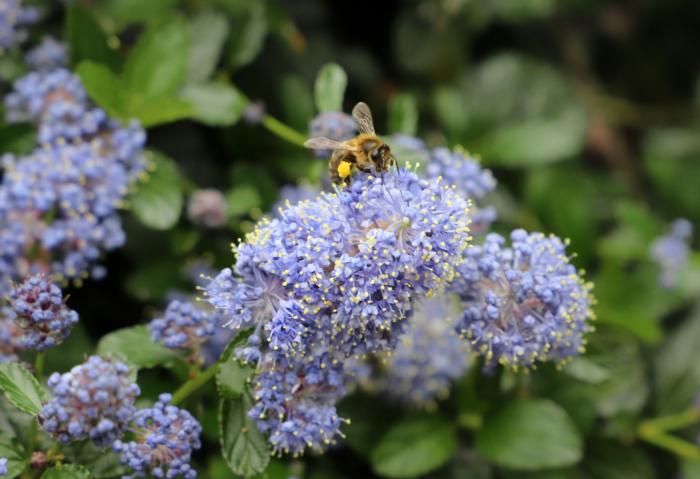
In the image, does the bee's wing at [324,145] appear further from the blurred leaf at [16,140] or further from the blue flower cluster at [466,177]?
the blurred leaf at [16,140]

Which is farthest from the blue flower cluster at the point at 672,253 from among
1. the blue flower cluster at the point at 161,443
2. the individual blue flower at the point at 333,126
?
the blue flower cluster at the point at 161,443

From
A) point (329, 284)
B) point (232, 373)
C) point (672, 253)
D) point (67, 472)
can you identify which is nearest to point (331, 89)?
point (329, 284)

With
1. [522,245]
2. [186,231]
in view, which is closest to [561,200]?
[522,245]

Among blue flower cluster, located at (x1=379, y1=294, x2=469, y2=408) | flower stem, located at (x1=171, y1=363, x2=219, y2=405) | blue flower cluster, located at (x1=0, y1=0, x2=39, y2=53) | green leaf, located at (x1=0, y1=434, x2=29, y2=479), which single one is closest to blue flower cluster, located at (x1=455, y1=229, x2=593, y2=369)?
blue flower cluster, located at (x1=379, y1=294, x2=469, y2=408)

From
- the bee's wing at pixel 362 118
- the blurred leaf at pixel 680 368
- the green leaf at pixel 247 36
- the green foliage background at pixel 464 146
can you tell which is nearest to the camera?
the bee's wing at pixel 362 118

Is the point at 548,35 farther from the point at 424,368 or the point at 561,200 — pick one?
the point at 424,368

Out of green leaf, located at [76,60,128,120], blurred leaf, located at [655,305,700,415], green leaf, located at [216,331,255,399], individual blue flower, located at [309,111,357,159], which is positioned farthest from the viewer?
blurred leaf, located at [655,305,700,415]

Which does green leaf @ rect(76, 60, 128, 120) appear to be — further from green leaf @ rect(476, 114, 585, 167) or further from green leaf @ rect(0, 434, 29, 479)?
green leaf @ rect(476, 114, 585, 167)
